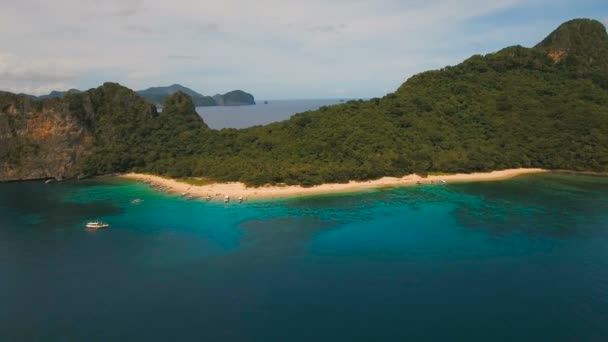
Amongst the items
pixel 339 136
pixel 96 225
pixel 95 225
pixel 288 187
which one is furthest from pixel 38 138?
pixel 339 136

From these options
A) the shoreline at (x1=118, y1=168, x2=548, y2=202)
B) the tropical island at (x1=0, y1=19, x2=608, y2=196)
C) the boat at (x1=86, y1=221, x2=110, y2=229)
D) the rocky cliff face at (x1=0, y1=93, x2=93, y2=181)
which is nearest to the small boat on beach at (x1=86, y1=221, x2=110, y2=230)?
the boat at (x1=86, y1=221, x2=110, y2=229)

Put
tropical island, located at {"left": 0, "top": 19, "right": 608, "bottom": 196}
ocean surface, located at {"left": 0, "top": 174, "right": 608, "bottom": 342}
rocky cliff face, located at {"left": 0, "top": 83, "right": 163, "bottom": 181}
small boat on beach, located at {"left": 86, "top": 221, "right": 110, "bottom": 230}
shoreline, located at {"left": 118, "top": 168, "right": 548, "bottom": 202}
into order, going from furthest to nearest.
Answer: rocky cliff face, located at {"left": 0, "top": 83, "right": 163, "bottom": 181}
tropical island, located at {"left": 0, "top": 19, "right": 608, "bottom": 196}
shoreline, located at {"left": 118, "top": 168, "right": 548, "bottom": 202}
small boat on beach, located at {"left": 86, "top": 221, "right": 110, "bottom": 230}
ocean surface, located at {"left": 0, "top": 174, "right": 608, "bottom": 342}

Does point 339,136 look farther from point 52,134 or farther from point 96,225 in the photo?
point 52,134

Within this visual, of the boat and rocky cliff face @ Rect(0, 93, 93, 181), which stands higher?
rocky cliff face @ Rect(0, 93, 93, 181)

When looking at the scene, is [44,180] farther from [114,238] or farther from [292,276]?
[292,276]

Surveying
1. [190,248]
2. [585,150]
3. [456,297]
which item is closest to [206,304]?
[190,248]

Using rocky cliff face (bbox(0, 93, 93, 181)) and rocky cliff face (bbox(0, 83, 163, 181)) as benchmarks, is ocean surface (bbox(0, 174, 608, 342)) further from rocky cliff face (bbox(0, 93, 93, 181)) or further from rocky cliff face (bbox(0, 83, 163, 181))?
rocky cliff face (bbox(0, 83, 163, 181))

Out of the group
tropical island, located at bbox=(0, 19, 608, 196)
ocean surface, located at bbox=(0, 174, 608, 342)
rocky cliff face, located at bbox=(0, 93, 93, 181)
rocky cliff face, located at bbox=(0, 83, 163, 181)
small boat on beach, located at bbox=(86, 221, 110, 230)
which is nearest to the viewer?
ocean surface, located at bbox=(0, 174, 608, 342)
